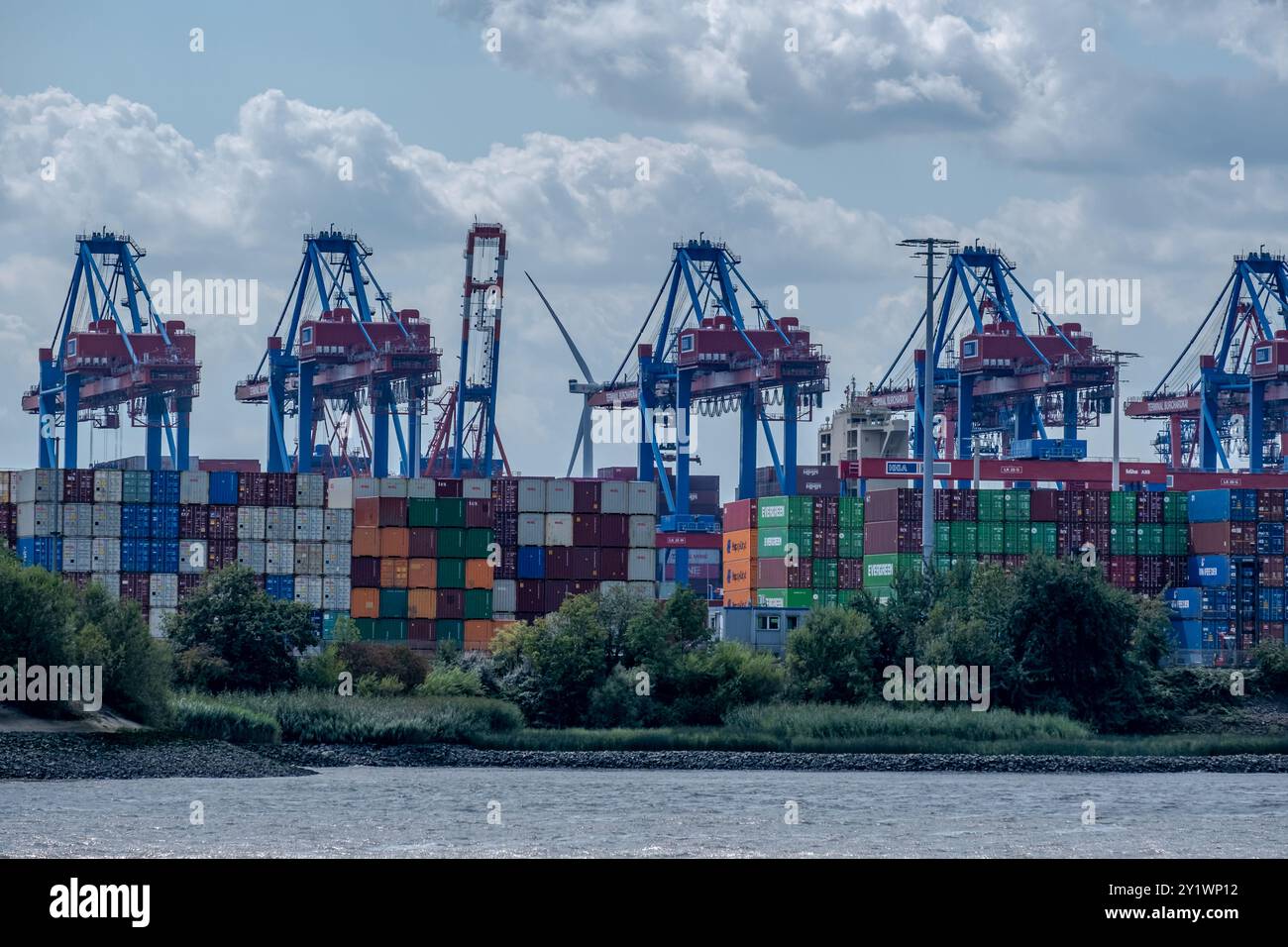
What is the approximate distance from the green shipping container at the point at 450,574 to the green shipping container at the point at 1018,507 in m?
24.7

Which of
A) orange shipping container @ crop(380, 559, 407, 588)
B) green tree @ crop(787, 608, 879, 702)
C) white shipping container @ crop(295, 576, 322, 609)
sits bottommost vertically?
green tree @ crop(787, 608, 879, 702)

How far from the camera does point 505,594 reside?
267 feet

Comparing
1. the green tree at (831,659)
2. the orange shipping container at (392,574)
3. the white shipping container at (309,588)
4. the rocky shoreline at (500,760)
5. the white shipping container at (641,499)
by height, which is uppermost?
the white shipping container at (641,499)

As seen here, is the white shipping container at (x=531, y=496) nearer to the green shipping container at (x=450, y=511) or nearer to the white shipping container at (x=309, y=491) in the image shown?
the green shipping container at (x=450, y=511)

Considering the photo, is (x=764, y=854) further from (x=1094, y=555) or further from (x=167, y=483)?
(x=1094, y=555)

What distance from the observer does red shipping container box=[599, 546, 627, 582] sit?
8175 centimetres

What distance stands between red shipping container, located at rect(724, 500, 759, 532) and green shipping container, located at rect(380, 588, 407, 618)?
20851 mm

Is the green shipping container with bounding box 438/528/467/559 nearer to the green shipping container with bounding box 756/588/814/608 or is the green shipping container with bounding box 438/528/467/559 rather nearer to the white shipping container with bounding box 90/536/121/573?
the white shipping container with bounding box 90/536/121/573

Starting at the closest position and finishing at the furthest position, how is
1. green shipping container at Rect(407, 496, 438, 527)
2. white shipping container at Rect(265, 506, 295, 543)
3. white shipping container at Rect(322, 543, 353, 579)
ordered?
white shipping container at Rect(265, 506, 295, 543), white shipping container at Rect(322, 543, 353, 579), green shipping container at Rect(407, 496, 438, 527)

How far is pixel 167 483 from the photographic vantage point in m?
78.0

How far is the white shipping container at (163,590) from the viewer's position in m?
76.6

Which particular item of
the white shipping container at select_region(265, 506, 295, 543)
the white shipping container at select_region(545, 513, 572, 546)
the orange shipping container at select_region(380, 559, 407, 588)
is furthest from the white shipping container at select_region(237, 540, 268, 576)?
the white shipping container at select_region(545, 513, 572, 546)

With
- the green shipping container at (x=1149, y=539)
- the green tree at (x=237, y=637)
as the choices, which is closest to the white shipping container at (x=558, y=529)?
the green tree at (x=237, y=637)

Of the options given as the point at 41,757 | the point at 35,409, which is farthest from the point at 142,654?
the point at 35,409
